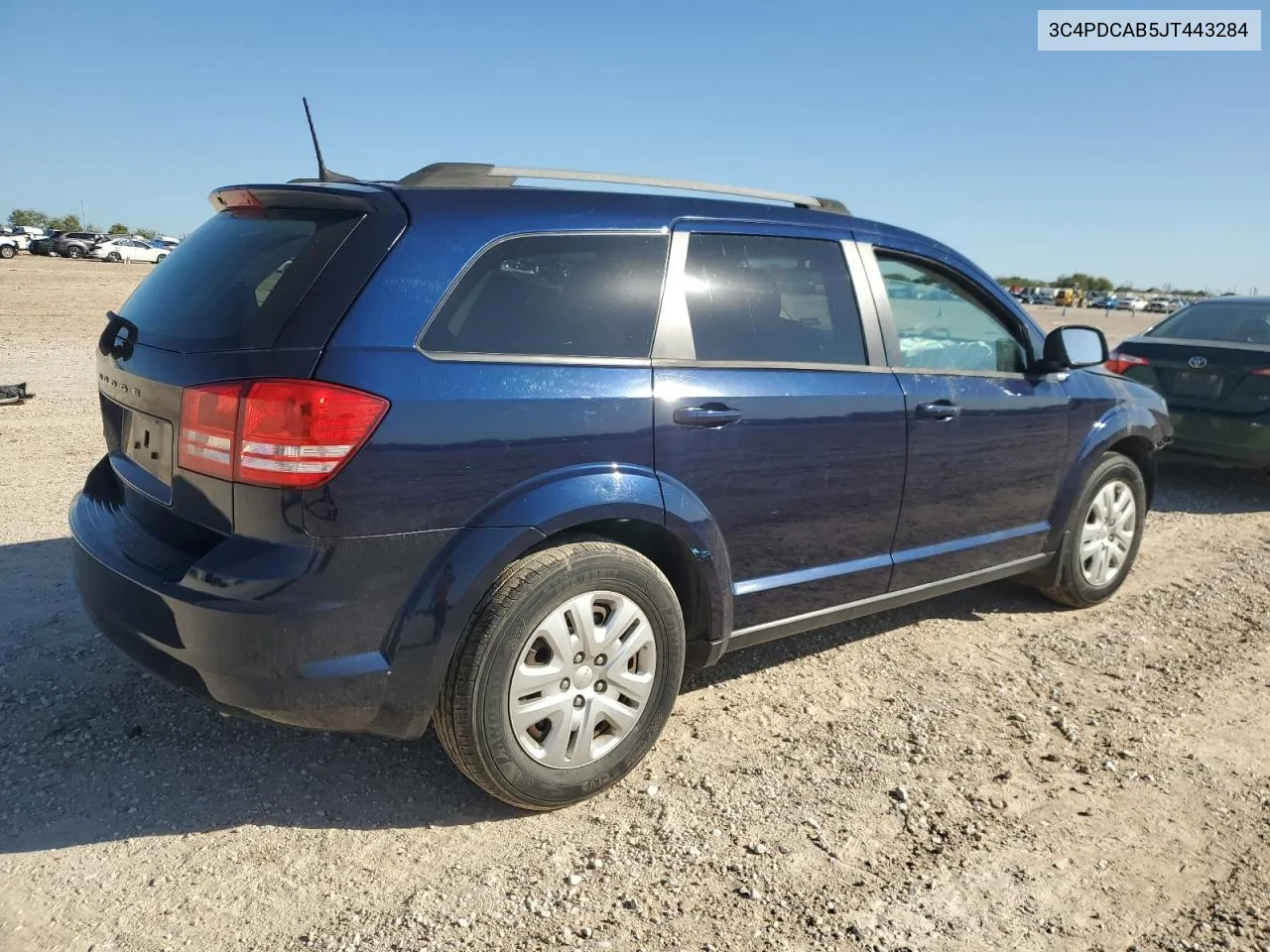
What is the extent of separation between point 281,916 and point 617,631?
1173 mm

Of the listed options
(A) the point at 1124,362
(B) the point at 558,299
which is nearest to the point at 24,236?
(A) the point at 1124,362

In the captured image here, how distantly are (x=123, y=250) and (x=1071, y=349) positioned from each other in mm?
54450

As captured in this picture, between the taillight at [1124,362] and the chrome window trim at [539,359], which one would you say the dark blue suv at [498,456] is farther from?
the taillight at [1124,362]

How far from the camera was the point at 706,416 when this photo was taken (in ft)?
10.2

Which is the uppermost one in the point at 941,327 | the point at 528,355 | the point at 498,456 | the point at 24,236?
the point at 24,236

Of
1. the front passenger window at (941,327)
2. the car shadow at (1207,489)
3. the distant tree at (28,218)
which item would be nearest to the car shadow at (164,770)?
the front passenger window at (941,327)

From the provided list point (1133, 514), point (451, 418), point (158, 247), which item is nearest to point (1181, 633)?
point (1133, 514)

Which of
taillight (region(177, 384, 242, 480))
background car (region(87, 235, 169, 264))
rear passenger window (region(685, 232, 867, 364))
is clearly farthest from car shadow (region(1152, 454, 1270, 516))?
background car (region(87, 235, 169, 264))

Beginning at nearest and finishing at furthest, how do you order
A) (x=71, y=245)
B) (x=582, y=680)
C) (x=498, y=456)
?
(x=498, y=456), (x=582, y=680), (x=71, y=245)

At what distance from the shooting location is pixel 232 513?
2508 mm

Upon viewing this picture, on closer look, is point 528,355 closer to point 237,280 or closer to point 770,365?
point 237,280

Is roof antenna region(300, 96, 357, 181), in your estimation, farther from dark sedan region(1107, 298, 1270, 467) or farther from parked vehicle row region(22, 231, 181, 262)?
parked vehicle row region(22, 231, 181, 262)

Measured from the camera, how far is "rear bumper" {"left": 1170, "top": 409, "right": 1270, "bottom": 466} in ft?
22.9

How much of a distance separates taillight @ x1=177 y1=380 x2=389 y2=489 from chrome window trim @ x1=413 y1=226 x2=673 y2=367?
0.82 ft
